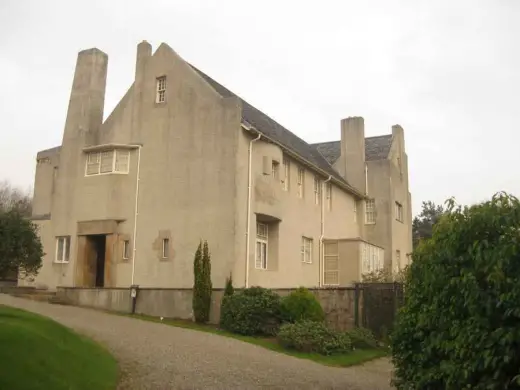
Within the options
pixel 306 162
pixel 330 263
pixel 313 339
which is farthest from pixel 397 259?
pixel 313 339

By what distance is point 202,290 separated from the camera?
823 inches

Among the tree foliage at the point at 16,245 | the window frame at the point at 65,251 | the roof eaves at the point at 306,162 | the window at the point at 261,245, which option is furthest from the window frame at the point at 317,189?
the tree foliage at the point at 16,245

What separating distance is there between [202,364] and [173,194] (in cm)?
1246

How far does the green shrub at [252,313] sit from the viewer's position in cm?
1912

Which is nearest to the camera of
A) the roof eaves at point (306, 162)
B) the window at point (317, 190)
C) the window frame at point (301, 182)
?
the roof eaves at point (306, 162)

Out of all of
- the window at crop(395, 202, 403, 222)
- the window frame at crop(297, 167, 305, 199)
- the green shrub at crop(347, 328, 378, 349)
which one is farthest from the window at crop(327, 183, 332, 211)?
the green shrub at crop(347, 328, 378, 349)

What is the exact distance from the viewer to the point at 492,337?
658 cm

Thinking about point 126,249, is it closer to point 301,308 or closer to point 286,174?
point 286,174

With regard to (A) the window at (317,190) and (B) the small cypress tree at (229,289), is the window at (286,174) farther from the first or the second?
(B) the small cypress tree at (229,289)

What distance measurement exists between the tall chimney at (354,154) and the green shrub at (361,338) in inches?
730

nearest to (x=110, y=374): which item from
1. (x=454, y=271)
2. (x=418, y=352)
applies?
(x=418, y=352)

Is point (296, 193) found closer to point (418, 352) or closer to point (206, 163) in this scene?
point (206, 163)

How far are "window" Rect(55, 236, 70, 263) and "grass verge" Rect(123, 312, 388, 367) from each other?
661cm

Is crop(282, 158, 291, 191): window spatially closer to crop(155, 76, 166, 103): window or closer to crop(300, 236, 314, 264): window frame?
crop(300, 236, 314, 264): window frame
